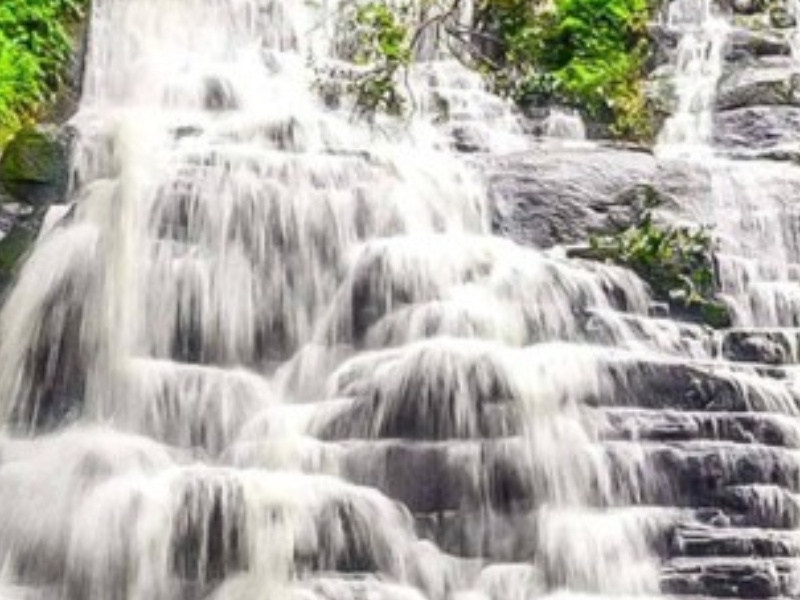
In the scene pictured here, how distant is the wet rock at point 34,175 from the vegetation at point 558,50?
142 inches

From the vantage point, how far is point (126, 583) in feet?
25.7

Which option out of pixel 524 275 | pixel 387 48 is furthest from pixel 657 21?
pixel 524 275

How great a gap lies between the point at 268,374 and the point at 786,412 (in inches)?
143

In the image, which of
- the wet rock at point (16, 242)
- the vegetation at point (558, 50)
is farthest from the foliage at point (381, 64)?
the wet rock at point (16, 242)

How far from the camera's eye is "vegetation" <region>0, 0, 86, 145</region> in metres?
13.9

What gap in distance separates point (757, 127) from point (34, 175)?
787cm

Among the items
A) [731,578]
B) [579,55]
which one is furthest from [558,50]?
[731,578]

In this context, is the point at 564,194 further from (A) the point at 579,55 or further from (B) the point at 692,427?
(A) the point at 579,55

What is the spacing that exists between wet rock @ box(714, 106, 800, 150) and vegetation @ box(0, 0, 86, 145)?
23.9 ft

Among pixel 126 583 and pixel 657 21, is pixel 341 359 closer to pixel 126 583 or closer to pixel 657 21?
pixel 126 583

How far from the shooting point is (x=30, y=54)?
1452 centimetres

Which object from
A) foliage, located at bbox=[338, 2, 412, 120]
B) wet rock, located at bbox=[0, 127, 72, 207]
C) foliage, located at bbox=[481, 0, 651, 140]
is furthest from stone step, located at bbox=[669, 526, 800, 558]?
foliage, located at bbox=[481, 0, 651, 140]

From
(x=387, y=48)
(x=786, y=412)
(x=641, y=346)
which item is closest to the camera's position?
(x=786, y=412)

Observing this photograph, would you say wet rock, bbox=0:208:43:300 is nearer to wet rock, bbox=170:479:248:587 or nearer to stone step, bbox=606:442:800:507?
wet rock, bbox=170:479:248:587
